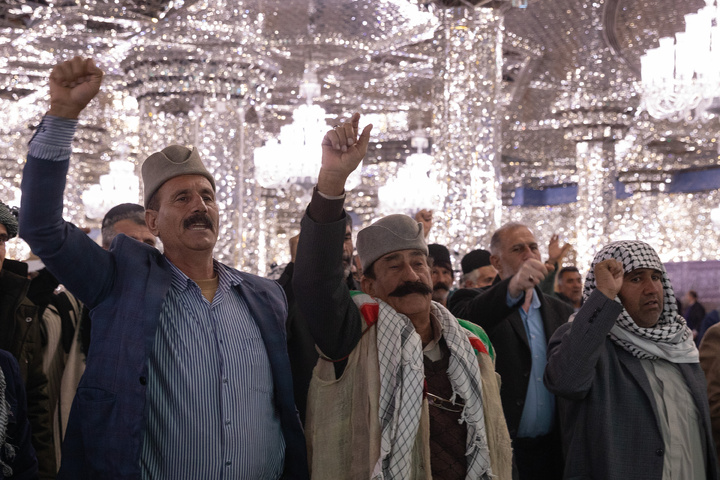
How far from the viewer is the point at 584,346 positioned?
8.90 feet

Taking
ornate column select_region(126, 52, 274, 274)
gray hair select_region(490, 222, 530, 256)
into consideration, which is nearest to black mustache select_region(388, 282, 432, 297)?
gray hair select_region(490, 222, 530, 256)

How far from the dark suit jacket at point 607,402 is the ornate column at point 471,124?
3800 mm

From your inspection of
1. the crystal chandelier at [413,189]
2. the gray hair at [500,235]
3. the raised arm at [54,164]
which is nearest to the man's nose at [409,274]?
the raised arm at [54,164]

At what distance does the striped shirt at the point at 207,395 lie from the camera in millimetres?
2014

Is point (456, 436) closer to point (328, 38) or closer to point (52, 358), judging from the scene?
point (52, 358)

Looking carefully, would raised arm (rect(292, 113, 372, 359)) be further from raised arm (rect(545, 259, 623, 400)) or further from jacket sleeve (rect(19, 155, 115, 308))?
raised arm (rect(545, 259, 623, 400))

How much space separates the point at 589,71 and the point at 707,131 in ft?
15.5

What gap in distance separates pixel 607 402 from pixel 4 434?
1.82 m

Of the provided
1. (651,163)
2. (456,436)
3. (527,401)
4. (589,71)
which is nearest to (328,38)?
(589,71)

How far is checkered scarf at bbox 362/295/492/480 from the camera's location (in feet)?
7.20

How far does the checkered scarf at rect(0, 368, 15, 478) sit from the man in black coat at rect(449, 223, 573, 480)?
1738mm

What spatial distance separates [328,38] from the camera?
8531 millimetres

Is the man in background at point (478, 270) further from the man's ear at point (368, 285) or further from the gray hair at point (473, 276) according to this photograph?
the man's ear at point (368, 285)

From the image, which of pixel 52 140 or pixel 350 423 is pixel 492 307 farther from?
pixel 52 140
